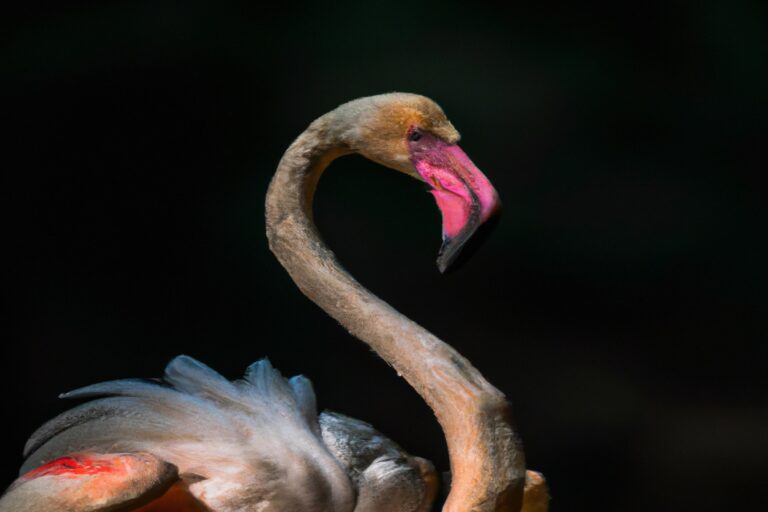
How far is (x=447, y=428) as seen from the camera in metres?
1.56

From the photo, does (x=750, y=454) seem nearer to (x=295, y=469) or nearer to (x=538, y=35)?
(x=538, y=35)

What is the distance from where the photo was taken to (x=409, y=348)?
1.61m

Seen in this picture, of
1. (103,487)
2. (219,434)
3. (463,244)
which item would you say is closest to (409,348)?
(463,244)

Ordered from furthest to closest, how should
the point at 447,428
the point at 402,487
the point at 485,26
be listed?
1. the point at 485,26
2. the point at 402,487
3. the point at 447,428

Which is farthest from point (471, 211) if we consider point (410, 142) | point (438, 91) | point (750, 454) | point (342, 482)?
point (750, 454)

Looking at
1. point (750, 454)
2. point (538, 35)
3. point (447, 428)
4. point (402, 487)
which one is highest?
point (538, 35)

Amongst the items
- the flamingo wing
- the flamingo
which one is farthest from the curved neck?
the flamingo wing

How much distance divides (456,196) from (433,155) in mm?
60

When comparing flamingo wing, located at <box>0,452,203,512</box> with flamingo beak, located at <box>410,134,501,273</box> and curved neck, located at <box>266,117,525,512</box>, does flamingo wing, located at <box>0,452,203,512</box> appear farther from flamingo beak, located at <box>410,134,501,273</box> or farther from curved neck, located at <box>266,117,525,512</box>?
flamingo beak, located at <box>410,134,501,273</box>

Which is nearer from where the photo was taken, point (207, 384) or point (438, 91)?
point (207, 384)

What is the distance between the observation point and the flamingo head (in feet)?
5.19

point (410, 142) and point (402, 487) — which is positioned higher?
point (410, 142)

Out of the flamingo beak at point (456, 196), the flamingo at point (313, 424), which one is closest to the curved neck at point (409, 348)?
the flamingo at point (313, 424)

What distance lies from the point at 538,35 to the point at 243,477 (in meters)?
0.87
